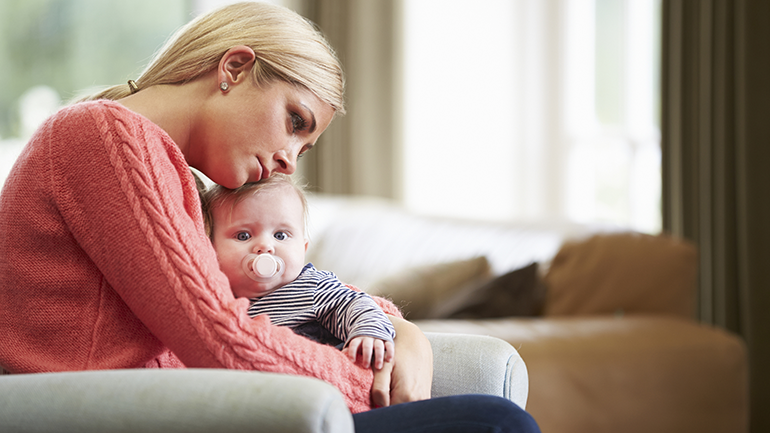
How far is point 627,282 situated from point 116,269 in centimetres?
165

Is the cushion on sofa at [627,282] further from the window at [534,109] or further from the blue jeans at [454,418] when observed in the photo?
the blue jeans at [454,418]

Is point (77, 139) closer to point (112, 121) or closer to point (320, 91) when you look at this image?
point (112, 121)

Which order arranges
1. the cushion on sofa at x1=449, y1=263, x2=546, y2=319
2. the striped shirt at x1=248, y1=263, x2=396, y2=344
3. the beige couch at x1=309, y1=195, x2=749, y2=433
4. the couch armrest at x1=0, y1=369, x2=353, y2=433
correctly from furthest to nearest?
1. the cushion on sofa at x1=449, y1=263, x2=546, y2=319
2. the beige couch at x1=309, y1=195, x2=749, y2=433
3. the striped shirt at x1=248, y1=263, x2=396, y2=344
4. the couch armrest at x1=0, y1=369, x2=353, y2=433

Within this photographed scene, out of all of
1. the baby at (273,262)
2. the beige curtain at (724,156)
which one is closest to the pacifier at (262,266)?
the baby at (273,262)

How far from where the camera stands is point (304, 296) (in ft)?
3.38

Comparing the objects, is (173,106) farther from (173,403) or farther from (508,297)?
(508,297)

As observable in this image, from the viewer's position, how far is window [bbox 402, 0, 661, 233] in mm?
3229

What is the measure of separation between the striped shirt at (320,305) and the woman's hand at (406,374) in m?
0.03

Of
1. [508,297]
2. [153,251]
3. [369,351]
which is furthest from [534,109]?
[153,251]

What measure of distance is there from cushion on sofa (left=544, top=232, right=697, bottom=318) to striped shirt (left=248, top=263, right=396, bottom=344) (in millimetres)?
1223

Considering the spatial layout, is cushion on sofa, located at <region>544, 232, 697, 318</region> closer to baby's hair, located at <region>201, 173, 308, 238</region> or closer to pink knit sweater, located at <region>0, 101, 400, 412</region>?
baby's hair, located at <region>201, 173, 308, 238</region>

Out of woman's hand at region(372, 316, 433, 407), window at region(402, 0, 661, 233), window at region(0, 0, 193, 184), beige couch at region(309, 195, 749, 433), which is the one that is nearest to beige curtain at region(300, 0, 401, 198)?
window at region(402, 0, 661, 233)

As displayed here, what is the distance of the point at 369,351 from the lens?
90 cm

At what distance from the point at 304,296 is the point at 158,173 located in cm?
29
